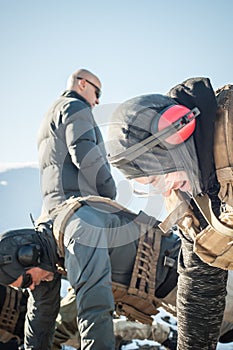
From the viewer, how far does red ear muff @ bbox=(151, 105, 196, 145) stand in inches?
70.2

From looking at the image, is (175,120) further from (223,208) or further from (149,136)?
(223,208)

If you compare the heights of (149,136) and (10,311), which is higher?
(149,136)

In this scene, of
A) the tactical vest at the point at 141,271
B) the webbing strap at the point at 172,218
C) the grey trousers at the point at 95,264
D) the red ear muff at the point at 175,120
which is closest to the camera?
the red ear muff at the point at 175,120

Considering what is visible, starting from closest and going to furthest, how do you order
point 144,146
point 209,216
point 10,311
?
point 144,146
point 209,216
point 10,311

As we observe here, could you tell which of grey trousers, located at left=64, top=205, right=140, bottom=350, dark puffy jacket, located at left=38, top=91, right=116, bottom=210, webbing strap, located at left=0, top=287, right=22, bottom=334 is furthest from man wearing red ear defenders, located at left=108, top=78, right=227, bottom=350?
webbing strap, located at left=0, top=287, right=22, bottom=334

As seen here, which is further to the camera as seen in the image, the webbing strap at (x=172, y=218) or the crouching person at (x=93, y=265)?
the crouching person at (x=93, y=265)

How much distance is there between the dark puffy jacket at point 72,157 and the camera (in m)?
3.43

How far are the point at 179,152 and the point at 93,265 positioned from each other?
3.68 feet

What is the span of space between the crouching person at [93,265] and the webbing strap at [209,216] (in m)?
0.96

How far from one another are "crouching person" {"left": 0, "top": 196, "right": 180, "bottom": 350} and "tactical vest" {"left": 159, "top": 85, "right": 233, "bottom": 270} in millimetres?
860

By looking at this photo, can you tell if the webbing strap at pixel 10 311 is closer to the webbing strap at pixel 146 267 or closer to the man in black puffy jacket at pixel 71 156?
the man in black puffy jacket at pixel 71 156

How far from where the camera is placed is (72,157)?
135 inches

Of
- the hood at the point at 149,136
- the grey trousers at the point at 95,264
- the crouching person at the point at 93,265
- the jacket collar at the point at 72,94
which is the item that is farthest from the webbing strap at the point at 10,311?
the hood at the point at 149,136

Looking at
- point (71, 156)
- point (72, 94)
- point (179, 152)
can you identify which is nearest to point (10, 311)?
point (71, 156)
